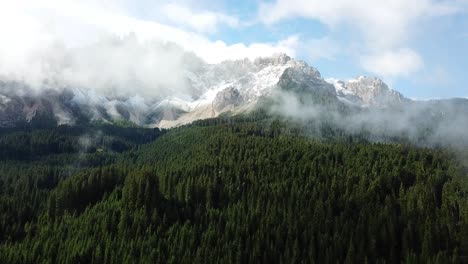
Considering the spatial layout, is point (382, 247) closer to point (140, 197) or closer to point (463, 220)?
point (463, 220)

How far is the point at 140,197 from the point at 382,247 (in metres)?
77.0

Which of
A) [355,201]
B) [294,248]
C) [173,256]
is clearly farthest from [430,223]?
[173,256]

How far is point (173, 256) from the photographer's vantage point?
449 feet

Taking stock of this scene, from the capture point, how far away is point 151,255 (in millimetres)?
139250

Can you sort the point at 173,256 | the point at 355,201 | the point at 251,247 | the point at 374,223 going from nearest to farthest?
the point at 173,256
the point at 251,247
the point at 374,223
the point at 355,201

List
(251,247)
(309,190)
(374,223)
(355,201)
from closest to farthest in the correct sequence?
(251,247) < (374,223) < (355,201) < (309,190)

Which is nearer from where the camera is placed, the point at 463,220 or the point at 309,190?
the point at 463,220

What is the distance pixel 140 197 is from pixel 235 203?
3495 centimetres

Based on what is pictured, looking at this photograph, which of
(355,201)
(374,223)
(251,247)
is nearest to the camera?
(251,247)

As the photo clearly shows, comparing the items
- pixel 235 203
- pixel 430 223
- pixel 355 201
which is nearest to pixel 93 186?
pixel 235 203

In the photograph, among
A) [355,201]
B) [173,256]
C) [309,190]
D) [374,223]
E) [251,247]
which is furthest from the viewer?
[309,190]

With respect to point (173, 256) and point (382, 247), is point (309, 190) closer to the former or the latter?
point (382, 247)

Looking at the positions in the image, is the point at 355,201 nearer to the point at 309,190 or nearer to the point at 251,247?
the point at 309,190

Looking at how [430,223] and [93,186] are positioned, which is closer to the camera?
[430,223]
